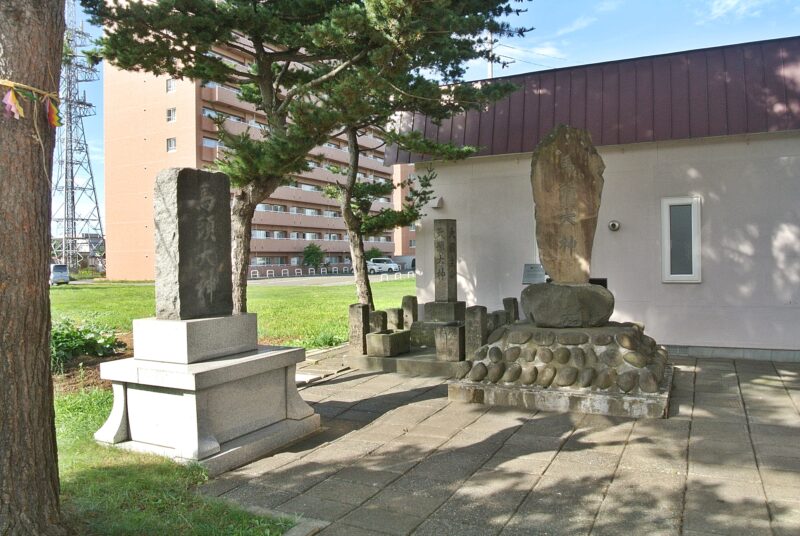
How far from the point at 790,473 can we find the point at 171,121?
40739mm

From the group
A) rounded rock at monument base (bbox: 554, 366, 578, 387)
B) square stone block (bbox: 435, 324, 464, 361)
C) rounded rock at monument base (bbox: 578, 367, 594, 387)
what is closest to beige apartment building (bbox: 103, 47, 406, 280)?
square stone block (bbox: 435, 324, 464, 361)

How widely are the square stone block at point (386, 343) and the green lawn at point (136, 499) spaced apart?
487 centimetres

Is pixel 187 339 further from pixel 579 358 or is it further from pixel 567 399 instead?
pixel 579 358

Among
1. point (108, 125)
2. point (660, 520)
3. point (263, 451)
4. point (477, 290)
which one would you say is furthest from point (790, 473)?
point (108, 125)

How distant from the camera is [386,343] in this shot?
30.6 ft

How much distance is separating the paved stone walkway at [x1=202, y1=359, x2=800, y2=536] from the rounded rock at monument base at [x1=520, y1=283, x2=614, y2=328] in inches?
50.6

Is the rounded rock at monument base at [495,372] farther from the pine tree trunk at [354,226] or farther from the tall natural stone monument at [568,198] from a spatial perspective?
the pine tree trunk at [354,226]

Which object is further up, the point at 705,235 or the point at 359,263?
the point at 705,235

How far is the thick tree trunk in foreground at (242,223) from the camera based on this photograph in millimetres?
7453

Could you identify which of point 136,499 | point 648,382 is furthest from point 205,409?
point 648,382

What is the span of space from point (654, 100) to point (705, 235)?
100 inches

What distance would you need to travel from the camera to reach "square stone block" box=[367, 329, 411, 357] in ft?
30.6

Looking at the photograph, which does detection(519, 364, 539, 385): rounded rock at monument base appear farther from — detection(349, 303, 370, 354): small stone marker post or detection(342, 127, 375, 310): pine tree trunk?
detection(342, 127, 375, 310): pine tree trunk

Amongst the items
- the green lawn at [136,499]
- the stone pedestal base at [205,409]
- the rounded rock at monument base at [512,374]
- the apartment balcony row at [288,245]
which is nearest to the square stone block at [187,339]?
the stone pedestal base at [205,409]
